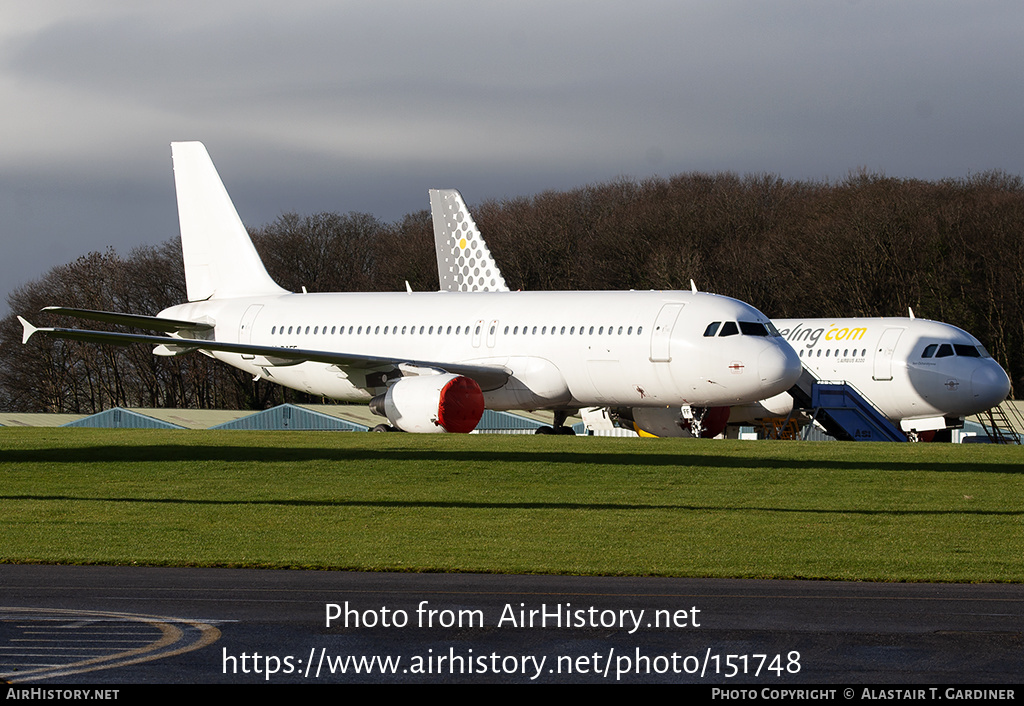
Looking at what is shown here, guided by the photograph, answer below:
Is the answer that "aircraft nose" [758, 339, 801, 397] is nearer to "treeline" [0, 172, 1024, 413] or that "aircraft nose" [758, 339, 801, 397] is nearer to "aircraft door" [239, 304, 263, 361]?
"aircraft door" [239, 304, 263, 361]

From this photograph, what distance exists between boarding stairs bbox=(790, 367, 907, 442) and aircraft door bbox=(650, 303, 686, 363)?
4863 mm

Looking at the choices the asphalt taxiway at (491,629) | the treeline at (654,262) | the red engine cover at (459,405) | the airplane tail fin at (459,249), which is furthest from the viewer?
the treeline at (654,262)

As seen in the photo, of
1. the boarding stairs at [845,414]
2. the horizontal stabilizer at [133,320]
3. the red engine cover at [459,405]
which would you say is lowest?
the boarding stairs at [845,414]

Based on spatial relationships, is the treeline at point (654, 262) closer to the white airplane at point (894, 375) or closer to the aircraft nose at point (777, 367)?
the white airplane at point (894, 375)

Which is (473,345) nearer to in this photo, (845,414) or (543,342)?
(543,342)

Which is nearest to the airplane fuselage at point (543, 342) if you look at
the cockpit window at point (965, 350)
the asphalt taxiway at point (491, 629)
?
the cockpit window at point (965, 350)

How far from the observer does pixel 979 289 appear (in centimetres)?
6519

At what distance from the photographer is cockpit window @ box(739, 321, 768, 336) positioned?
3023 cm

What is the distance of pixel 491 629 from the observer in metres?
9.84

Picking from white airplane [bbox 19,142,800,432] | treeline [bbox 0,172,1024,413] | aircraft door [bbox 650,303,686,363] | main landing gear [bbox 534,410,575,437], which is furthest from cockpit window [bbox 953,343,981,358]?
treeline [bbox 0,172,1024,413]

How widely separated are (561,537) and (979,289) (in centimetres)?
5390

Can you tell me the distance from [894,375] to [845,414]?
5.51ft

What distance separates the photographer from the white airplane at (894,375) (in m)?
33.3

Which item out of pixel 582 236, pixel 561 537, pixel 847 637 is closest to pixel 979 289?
pixel 582 236
